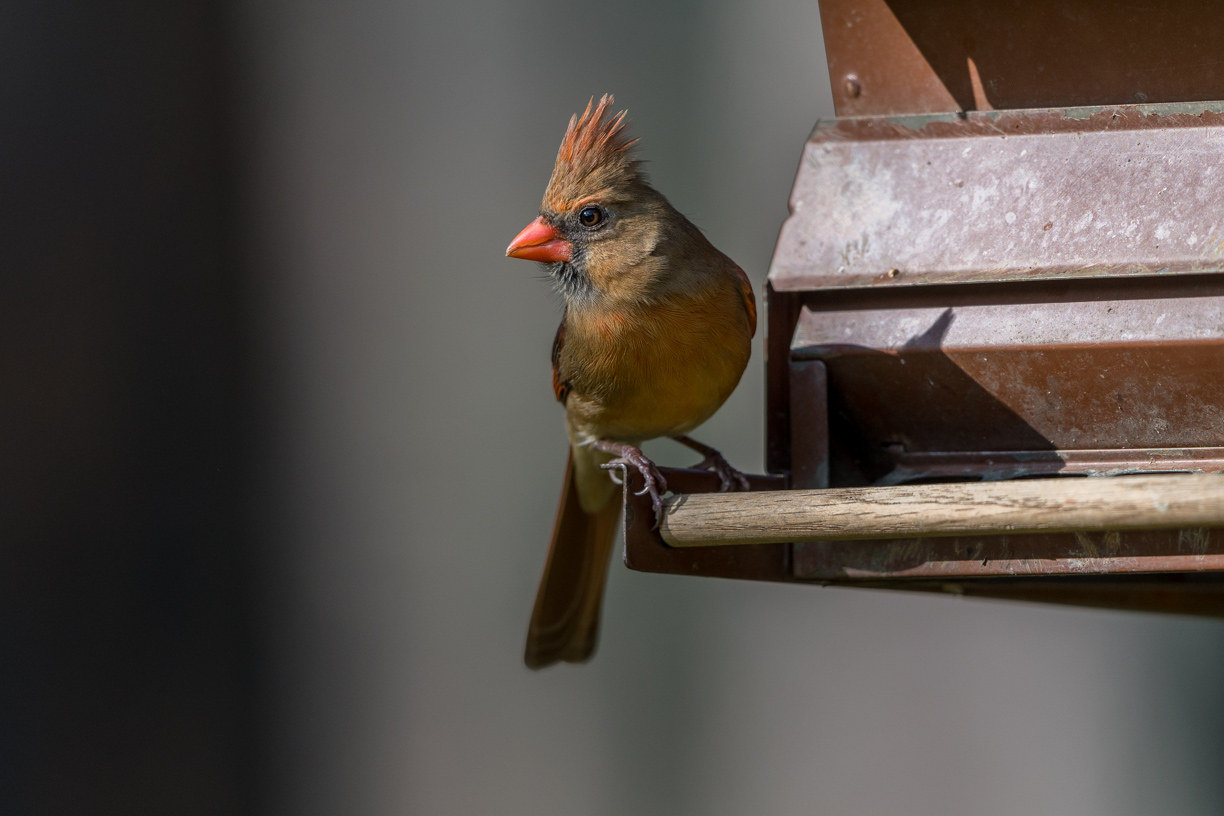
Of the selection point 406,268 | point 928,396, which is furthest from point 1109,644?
point 406,268

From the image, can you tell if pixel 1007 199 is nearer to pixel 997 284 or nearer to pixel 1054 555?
pixel 997 284

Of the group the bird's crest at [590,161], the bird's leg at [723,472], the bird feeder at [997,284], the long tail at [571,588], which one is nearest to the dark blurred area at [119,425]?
the long tail at [571,588]

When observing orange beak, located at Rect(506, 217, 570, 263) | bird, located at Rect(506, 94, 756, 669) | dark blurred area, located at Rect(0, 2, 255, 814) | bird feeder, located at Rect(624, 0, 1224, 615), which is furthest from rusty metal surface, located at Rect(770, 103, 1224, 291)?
dark blurred area, located at Rect(0, 2, 255, 814)

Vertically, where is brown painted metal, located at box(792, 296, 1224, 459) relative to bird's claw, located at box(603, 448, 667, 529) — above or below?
above

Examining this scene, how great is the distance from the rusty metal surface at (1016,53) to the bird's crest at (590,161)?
0.48 m

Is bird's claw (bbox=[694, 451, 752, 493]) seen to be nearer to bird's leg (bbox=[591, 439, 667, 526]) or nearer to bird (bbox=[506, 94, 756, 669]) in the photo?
bird (bbox=[506, 94, 756, 669])

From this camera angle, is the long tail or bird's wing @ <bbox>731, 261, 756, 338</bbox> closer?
bird's wing @ <bbox>731, 261, 756, 338</bbox>

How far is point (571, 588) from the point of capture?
107 inches

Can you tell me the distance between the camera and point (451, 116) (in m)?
4.86

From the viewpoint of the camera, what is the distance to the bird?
2268mm

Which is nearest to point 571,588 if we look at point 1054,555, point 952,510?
point 1054,555

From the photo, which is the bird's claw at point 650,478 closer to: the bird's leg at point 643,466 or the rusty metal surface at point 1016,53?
the bird's leg at point 643,466

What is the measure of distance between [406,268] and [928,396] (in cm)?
320

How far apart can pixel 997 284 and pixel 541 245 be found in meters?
0.96
